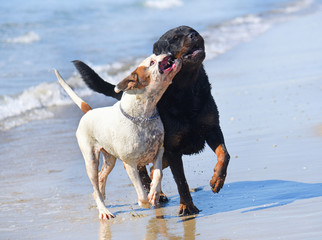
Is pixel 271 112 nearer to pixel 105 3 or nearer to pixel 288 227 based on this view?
pixel 288 227

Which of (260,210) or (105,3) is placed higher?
(260,210)

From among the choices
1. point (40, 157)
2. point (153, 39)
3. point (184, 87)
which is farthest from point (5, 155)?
point (153, 39)

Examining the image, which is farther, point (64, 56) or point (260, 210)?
point (64, 56)

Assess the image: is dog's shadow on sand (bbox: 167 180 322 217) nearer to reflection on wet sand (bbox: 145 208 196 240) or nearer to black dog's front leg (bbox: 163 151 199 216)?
black dog's front leg (bbox: 163 151 199 216)

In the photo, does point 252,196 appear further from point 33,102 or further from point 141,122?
point 33,102

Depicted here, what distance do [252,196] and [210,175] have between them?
3.24 ft

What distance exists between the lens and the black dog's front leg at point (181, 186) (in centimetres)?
540

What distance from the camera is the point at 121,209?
5.78 metres

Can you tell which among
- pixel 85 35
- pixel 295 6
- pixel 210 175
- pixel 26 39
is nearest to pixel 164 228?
pixel 210 175

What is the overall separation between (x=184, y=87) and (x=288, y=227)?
5.06ft

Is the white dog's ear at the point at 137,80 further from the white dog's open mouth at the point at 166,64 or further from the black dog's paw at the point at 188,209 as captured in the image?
the black dog's paw at the point at 188,209

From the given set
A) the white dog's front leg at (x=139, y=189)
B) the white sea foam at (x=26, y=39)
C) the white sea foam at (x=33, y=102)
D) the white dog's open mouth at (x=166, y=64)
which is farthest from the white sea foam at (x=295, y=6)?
the white dog's front leg at (x=139, y=189)

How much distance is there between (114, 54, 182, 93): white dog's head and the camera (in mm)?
5004

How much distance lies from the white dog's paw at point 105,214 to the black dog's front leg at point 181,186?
1.84 feet
